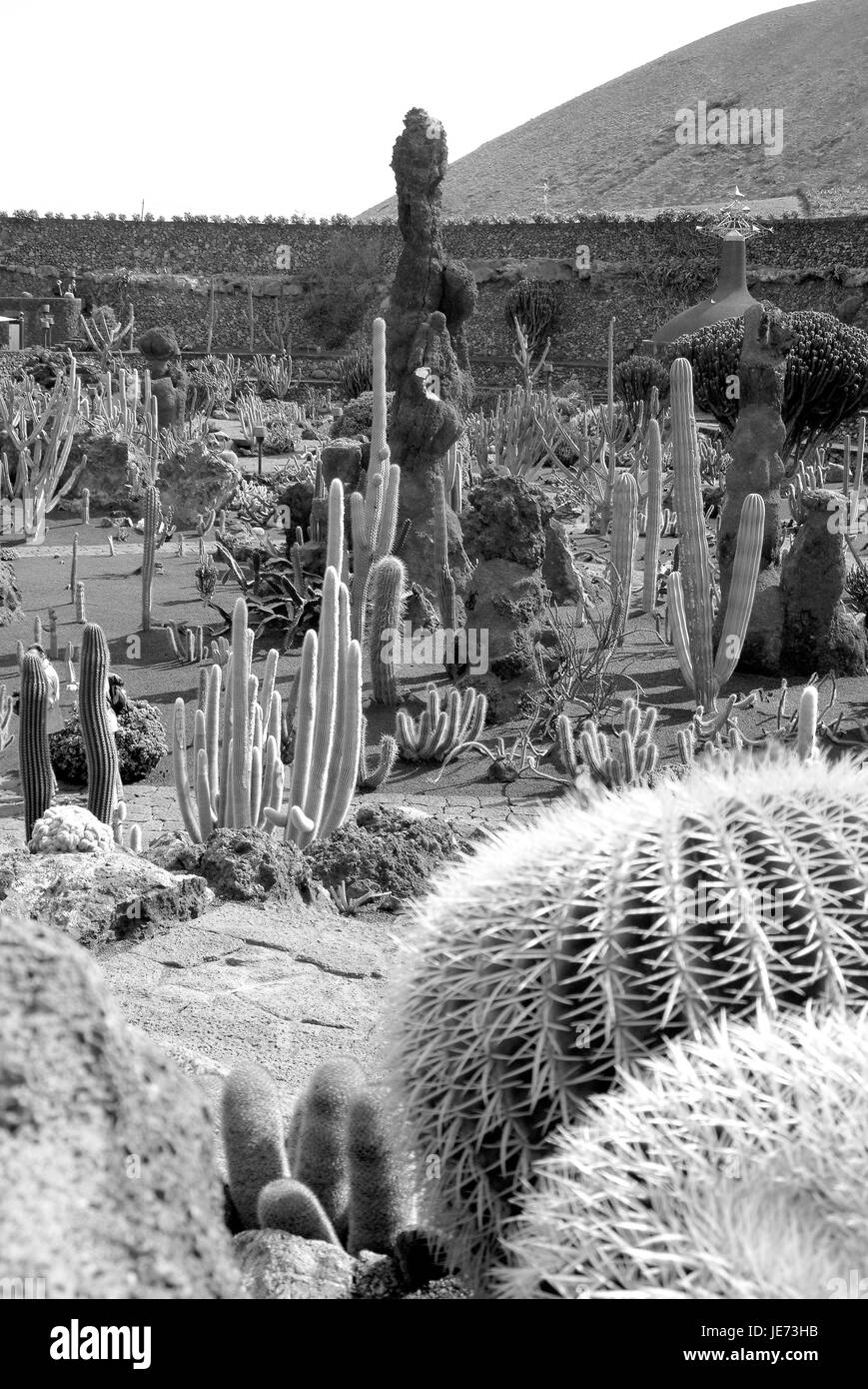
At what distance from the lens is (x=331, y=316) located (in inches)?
1209

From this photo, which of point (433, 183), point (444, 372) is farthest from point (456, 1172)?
point (433, 183)

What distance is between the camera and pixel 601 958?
2.03 m

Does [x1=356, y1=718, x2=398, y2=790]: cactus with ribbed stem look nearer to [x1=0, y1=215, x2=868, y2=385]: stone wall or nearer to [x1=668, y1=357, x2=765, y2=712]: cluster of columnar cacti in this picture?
[x1=668, y1=357, x2=765, y2=712]: cluster of columnar cacti

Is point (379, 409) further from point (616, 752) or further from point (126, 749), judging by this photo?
point (616, 752)

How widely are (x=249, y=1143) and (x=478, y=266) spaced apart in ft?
96.2

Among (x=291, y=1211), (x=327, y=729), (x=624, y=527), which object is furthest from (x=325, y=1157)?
(x=624, y=527)

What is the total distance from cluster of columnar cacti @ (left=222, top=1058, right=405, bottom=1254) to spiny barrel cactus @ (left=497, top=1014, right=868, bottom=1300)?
0.75m

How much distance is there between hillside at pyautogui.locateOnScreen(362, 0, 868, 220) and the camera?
57312 millimetres

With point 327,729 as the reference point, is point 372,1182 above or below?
below

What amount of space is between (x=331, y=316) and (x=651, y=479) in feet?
70.8

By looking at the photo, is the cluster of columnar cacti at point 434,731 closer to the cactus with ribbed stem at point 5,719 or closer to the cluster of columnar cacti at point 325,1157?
the cactus with ribbed stem at point 5,719

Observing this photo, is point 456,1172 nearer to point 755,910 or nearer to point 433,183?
point 755,910

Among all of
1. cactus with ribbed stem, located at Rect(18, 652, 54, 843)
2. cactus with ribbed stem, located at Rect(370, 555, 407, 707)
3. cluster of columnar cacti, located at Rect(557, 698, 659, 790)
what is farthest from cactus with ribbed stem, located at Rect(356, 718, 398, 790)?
cactus with ribbed stem, located at Rect(18, 652, 54, 843)

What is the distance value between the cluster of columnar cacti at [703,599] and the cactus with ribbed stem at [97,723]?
11.4ft
